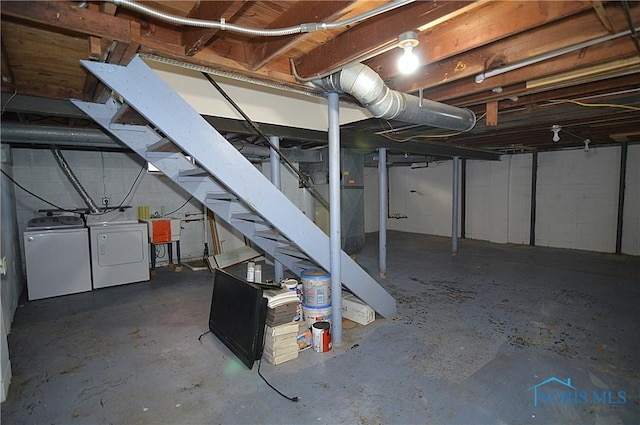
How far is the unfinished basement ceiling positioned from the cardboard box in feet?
6.39

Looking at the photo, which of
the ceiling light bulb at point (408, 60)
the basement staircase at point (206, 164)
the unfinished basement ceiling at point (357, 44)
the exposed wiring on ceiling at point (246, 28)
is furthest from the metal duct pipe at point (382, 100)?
the basement staircase at point (206, 164)

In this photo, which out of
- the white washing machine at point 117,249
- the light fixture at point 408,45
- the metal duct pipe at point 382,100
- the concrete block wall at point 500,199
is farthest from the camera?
the concrete block wall at point 500,199

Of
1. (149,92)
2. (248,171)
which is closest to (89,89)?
(149,92)

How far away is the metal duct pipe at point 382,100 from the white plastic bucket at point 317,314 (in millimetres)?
1641

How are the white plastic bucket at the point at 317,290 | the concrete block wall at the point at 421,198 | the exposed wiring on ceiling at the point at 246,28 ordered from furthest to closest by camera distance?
1. the concrete block wall at the point at 421,198
2. the white plastic bucket at the point at 317,290
3. the exposed wiring on ceiling at the point at 246,28

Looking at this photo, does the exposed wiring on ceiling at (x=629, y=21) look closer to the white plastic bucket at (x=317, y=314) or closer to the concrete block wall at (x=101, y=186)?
the white plastic bucket at (x=317, y=314)

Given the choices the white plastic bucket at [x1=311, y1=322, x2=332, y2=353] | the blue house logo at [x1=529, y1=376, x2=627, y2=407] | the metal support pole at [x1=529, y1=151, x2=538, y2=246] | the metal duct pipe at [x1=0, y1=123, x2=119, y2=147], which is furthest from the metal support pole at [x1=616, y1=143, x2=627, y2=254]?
the metal duct pipe at [x1=0, y1=123, x2=119, y2=147]

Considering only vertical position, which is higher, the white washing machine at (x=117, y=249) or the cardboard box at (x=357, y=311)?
the white washing machine at (x=117, y=249)

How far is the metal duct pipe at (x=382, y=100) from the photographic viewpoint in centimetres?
210

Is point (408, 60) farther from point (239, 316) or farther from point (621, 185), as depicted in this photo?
point (621, 185)

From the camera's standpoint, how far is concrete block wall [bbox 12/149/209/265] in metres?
4.57

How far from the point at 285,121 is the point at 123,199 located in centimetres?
329

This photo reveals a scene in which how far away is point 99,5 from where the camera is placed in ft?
4.79

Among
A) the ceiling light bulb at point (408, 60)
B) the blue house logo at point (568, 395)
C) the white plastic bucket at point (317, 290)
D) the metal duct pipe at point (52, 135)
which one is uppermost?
the ceiling light bulb at point (408, 60)
